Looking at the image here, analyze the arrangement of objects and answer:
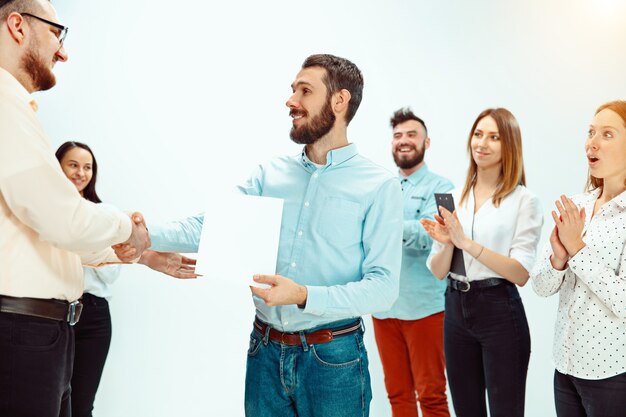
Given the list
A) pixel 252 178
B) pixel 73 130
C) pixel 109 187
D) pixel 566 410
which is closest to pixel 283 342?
pixel 252 178

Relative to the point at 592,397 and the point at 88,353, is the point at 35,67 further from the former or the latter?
the point at 592,397

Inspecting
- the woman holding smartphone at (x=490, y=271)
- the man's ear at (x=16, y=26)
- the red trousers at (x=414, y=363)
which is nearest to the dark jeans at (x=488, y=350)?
the woman holding smartphone at (x=490, y=271)

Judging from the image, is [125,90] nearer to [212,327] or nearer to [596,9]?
[212,327]

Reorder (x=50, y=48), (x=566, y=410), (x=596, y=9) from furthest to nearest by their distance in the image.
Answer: (x=596, y=9) < (x=566, y=410) < (x=50, y=48)

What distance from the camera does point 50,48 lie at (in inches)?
76.7

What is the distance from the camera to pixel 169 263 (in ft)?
7.66

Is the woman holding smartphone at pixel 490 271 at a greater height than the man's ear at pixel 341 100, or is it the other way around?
the man's ear at pixel 341 100

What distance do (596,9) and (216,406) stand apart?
11.2 ft

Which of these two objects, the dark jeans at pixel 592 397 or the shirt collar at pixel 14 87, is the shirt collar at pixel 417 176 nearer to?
the dark jeans at pixel 592 397

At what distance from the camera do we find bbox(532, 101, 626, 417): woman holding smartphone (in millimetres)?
2074

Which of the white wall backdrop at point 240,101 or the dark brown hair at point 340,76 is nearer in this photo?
the dark brown hair at point 340,76

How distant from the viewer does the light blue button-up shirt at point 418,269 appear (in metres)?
3.33

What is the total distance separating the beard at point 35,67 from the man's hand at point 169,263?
28.5 inches

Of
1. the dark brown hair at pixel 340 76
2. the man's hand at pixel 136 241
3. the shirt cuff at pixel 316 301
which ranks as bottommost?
the shirt cuff at pixel 316 301
